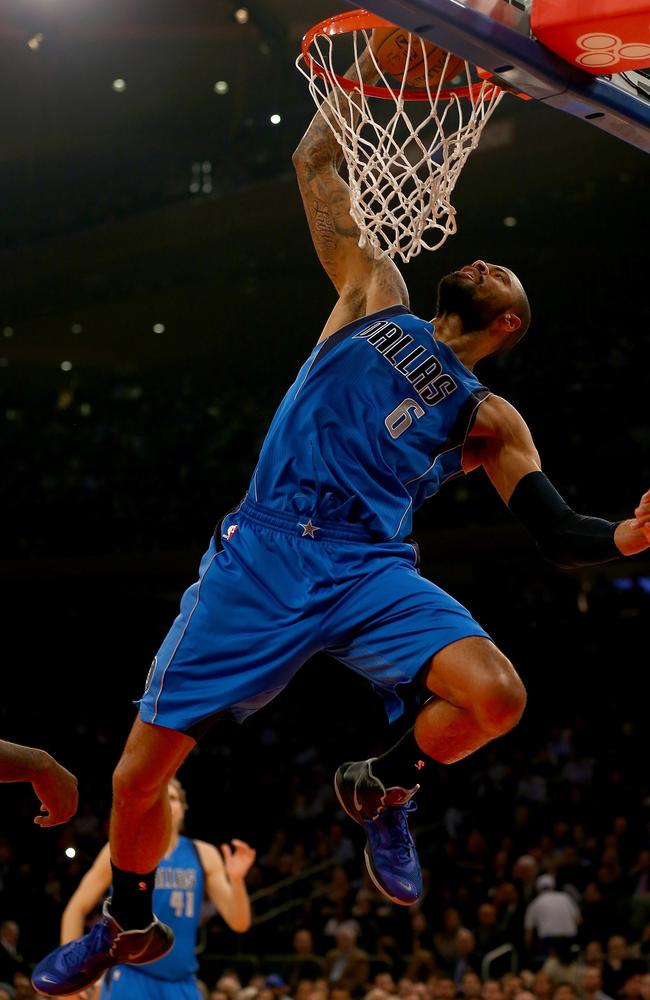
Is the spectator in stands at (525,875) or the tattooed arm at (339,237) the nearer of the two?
the tattooed arm at (339,237)

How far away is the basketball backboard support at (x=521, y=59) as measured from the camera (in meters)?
3.88

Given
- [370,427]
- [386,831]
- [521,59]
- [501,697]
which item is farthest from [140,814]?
[521,59]

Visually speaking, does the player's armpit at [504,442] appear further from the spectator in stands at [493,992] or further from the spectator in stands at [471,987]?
the spectator in stands at [471,987]

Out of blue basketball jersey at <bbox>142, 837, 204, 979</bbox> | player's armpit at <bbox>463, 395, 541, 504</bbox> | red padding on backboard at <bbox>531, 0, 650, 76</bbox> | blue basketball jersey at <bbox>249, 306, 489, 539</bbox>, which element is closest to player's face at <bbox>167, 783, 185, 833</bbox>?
blue basketball jersey at <bbox>142, 837, 204, 979</bbox>

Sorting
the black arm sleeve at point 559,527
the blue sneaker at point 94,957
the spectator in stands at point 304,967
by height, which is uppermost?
the black arm sleeve at point 559,527

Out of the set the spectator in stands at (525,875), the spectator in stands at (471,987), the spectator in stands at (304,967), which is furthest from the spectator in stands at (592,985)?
the spectator in stands at (304,967)

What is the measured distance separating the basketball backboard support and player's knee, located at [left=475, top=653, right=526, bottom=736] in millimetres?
1843

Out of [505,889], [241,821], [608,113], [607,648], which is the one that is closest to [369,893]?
[505,889]

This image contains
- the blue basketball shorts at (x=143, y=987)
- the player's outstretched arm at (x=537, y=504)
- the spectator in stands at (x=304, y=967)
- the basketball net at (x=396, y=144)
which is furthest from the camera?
the spectator in stands at (x=304, y=967)

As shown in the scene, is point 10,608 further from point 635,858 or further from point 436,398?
point 436,398

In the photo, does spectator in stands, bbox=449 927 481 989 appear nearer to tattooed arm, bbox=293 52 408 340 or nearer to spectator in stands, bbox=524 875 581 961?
spectator in stands, bbox=524 875 581 961

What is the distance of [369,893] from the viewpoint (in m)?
11.8

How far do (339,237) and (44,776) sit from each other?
7.13 ft

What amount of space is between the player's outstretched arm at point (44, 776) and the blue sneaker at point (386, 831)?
36.7 inches
